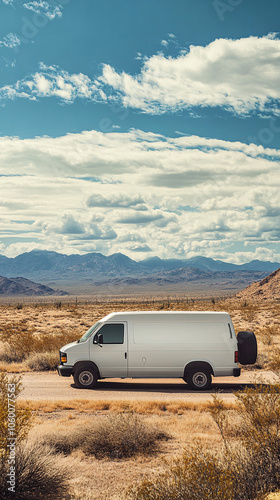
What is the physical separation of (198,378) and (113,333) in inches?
115

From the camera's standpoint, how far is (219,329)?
13.9 meters

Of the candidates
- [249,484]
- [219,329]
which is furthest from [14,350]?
[249,484]

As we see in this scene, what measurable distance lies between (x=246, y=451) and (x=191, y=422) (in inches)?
137

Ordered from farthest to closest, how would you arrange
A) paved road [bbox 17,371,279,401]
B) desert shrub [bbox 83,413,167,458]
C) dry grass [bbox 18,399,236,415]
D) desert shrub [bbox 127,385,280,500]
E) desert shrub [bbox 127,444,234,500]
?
paved road [bbox 17,371,279,401] → dry grass [bbox 18,399,236,415] → desert shrub [bbox 83,413,167,458] → desert shrub [bbox 127,385,280,500] → desert shrub [bbox 127,444,234,500]

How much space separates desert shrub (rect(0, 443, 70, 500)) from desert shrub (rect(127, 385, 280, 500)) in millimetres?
1064

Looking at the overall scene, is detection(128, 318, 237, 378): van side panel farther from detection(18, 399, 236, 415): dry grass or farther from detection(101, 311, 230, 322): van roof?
detection(18, 399, 236, 415): dry grass

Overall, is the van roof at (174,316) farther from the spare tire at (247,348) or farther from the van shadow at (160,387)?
the van shadow at (160,387)

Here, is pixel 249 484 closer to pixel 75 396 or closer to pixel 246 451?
pixel 246 451

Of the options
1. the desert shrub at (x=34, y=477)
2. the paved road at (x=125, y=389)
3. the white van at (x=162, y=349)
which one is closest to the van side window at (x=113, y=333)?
the white van at (x=162, y=349)

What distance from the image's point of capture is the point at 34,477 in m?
6.09

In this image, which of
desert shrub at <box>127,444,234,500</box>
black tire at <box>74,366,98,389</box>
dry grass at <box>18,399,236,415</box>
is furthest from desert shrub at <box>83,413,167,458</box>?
black tire at <box>74,366,98,389</box>

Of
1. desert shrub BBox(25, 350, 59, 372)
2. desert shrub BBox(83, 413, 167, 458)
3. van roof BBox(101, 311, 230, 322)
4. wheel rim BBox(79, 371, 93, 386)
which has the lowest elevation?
desert shrub BBox(83, 413, 167, 458)

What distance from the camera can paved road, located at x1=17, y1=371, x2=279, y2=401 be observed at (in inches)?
510

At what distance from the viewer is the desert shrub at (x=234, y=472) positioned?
192 inches
